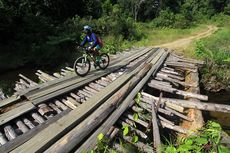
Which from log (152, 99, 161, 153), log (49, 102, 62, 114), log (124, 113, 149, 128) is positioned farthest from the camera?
log (49, 102, 62, 114)

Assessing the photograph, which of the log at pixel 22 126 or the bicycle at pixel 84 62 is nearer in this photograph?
Result: the log at pixel 22 126

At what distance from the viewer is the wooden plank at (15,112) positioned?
6367 millimetres

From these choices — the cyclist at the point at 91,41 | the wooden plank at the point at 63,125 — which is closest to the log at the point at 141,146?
the wooden plank at the point at 63,125

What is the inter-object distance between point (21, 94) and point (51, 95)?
0.94 m

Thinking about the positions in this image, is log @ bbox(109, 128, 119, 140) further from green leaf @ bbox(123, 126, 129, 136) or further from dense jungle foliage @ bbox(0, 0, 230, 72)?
dense jungle foliage @ bbox(0, 0, 230, 72)

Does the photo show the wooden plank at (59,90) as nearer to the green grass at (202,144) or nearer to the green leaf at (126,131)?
the green leaf at (126,131)

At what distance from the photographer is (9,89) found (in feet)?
52.1

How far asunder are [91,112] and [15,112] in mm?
2042

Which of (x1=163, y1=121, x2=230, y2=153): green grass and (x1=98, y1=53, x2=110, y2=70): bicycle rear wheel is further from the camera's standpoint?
(x1=98, y1=53, x2=110, y2=70): bicycle rear wheel

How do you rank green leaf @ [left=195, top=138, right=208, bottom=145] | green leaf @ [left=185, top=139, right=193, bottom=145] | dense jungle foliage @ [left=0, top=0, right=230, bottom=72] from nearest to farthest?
green leaf @ [left=195, top=138, right=208, bottom=145] → green leaf @ [left=185, top=139, right=193, bottom=145] → dense jungle foliage @ [left=0, top=0, right=230, bottom=72]

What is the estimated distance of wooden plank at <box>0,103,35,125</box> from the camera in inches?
251

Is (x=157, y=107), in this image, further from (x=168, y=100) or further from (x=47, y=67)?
(x=47, y=67)

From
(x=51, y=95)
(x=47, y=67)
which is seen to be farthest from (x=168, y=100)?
(x=47, y=67)

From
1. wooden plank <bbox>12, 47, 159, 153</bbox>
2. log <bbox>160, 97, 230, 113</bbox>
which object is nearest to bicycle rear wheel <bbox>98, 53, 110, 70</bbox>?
wooden plank <bbox>12, 47, 159, 153</bbox>
